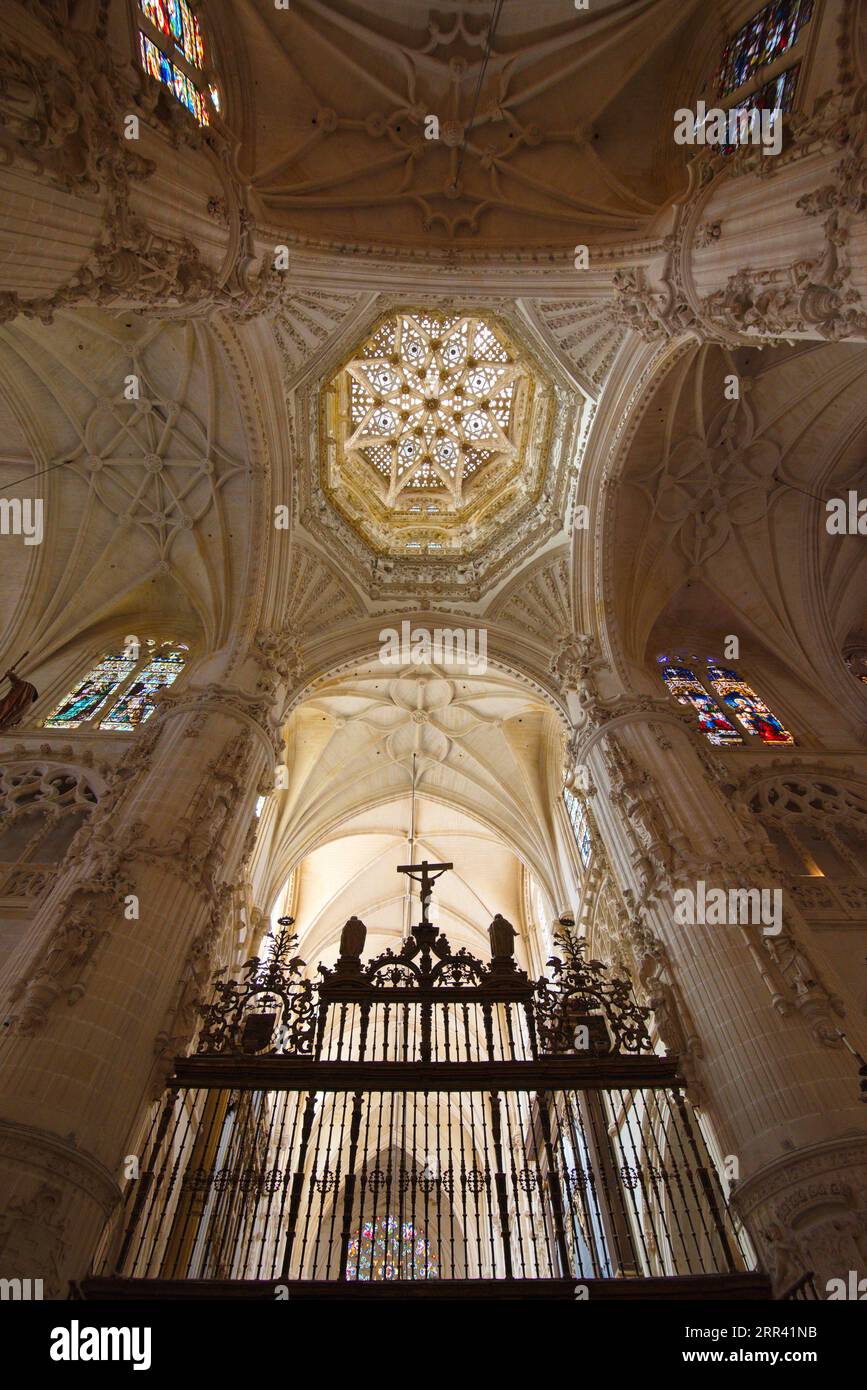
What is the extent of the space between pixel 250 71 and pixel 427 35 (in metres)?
3.49

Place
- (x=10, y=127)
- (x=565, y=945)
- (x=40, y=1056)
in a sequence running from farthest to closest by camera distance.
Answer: (x=565, y=945), (x=40, y=1056), (x=10, y=127)

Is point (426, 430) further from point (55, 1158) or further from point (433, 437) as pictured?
point (55, 1158)

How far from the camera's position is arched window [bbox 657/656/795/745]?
1634cm

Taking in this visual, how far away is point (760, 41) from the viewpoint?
42.3 feet

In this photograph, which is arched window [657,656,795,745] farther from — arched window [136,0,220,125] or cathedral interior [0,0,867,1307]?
arched window [136,0,220,125]

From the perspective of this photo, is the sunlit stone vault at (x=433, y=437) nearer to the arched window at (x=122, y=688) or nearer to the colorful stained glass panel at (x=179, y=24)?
the arched window at (x=122, y=688)

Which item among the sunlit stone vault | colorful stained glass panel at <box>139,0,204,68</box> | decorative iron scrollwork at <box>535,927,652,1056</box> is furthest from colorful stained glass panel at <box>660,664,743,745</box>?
colorful stained glass panel at <box>139,0,204,68</box>

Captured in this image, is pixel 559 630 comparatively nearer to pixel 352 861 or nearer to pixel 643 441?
pixel 643 441

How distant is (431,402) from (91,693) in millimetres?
12302

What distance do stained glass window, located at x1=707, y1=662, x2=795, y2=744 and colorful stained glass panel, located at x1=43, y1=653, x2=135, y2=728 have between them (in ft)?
45.6

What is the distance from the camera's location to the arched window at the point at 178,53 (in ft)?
35.7
